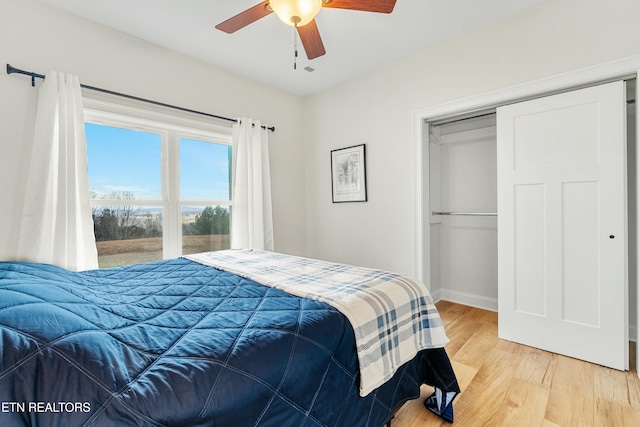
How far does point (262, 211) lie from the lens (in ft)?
10.8

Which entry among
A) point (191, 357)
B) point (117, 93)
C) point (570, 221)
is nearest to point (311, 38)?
point (117, 93)

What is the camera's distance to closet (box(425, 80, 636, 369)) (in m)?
1.92

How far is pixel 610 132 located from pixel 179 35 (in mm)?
3362

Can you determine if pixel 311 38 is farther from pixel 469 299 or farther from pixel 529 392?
pixel 469 299

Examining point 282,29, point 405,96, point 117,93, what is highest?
point 282,29

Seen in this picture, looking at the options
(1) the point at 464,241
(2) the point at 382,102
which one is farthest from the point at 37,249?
(1) the point at 464,241

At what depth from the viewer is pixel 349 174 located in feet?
11.2

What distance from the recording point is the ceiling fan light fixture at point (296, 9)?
151 centimetres

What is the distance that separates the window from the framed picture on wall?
126cm

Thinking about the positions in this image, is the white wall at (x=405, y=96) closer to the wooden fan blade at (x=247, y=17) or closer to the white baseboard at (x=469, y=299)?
the white baseboard at (x=469, y=299)

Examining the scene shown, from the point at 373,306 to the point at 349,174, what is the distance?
7.68 ft

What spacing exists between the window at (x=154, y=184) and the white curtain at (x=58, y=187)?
0.71ft

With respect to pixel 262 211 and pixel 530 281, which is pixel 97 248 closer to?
pixel 262 211

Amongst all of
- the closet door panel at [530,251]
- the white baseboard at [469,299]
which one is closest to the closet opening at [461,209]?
the white baseboard at [469,299]
